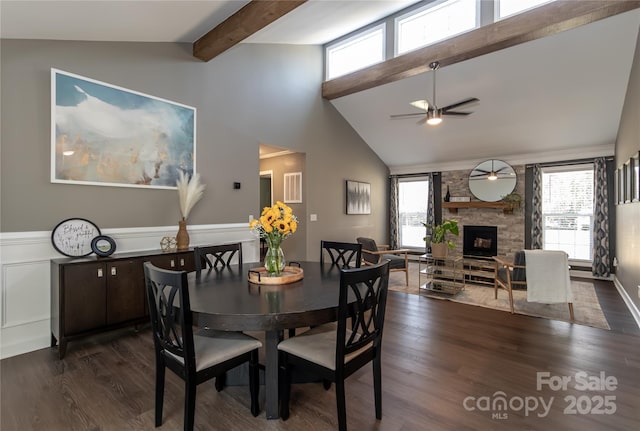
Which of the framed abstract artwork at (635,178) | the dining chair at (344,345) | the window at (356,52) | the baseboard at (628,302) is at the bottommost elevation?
the baseboard at (628,302)

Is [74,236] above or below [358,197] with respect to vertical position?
below

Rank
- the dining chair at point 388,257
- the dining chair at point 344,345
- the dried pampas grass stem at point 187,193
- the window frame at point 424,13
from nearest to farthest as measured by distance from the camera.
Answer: the dining chair at point 344,345
the dried pampas grass stem at point 187,193
the window frame at point 424,13
the dining chair at point 388,257

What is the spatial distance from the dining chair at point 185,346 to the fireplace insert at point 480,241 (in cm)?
619

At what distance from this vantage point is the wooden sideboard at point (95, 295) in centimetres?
260

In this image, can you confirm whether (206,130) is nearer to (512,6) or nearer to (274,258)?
(274,258)

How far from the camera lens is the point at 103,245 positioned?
3014 mm

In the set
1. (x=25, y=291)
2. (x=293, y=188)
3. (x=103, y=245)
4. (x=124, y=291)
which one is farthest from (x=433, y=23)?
(x=25, y=291)

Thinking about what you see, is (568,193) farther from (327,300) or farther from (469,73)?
(327,300)

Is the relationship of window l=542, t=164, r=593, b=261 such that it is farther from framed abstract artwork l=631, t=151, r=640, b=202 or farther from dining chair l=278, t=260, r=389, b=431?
dining chair l=278, t=260, r=389, b=431

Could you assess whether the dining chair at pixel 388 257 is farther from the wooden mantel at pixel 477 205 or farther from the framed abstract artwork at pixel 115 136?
the framed abstract artwork at pixel 115 136

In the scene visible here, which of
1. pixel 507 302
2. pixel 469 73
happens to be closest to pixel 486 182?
pixel 469 73

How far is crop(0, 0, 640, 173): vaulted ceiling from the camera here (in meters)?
2.86

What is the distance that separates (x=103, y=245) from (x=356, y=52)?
4.95 meters

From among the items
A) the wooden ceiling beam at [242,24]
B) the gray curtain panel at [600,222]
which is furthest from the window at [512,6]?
the gray curtain panel at [600,222]
